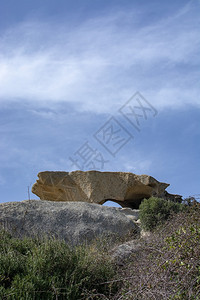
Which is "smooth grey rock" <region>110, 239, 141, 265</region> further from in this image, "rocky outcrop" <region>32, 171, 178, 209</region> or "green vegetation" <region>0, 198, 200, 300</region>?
"rocky outcrop" <region>32, 171, 178, 209</region>

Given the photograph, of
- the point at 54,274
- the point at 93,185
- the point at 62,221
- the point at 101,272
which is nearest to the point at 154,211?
the point at 62,221

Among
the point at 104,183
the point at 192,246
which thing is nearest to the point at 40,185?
the point at 104,183

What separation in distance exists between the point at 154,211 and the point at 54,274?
6.85 meters

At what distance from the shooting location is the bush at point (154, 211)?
11.6 meters

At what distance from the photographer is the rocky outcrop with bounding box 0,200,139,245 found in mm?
9070

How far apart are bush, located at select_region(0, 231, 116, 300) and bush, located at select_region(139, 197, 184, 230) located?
17.0ft

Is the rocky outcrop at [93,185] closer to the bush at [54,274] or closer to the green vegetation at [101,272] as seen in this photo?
the green vegetation at [101,272]

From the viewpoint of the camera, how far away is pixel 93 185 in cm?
1514

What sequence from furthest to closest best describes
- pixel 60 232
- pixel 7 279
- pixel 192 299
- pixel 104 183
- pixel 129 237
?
pixel 104 183, pixel 129 237, pixel 60 232, pixel 7 279, pixel 192 299

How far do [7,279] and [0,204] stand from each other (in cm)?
445

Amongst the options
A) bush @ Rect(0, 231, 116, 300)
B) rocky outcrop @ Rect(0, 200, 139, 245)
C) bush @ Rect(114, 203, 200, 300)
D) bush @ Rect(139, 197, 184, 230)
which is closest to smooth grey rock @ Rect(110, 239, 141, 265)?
bush @ Rect(0, 231, 116, 300)

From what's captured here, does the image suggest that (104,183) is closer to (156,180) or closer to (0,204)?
(156,180)

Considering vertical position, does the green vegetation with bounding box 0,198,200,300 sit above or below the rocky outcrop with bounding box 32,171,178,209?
below

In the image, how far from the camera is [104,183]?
50.4 ft
